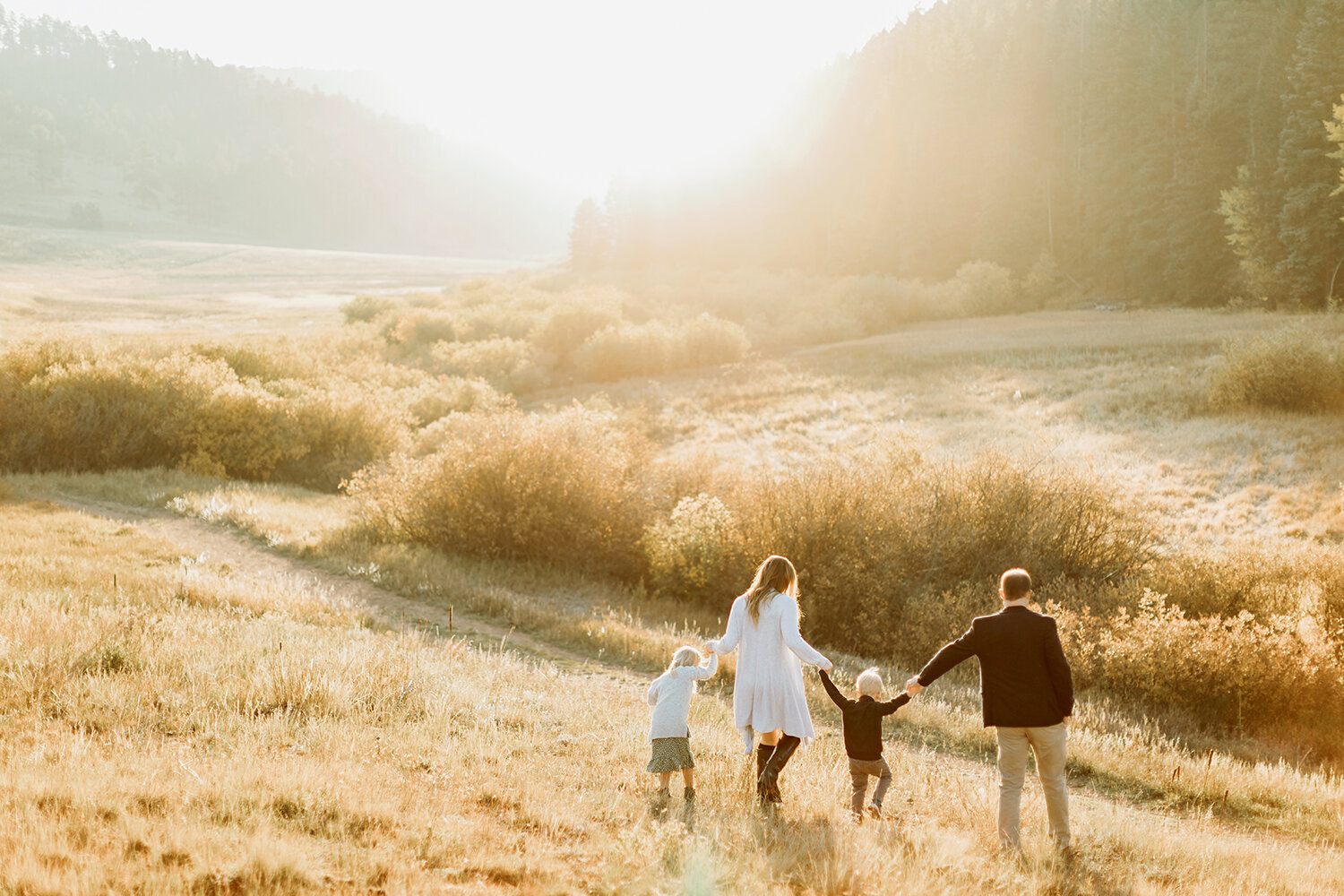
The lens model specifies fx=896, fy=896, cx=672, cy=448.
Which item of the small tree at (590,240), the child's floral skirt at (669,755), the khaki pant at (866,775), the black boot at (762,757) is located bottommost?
the khaki pant at (866,775)

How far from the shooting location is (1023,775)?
6.68 metres

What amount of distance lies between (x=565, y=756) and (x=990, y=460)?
14.4 m

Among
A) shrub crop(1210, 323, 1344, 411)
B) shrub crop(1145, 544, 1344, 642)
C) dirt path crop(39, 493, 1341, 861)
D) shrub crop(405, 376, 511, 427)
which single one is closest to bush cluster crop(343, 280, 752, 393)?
shrub crop(405, 376, 511, 427)

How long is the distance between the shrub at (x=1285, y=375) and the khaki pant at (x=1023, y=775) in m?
27.0

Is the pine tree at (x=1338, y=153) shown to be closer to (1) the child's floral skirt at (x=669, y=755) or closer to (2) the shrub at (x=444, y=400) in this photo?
(2) the shrub at (x=444, y=400)

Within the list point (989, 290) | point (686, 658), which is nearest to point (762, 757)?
point (686, 658)

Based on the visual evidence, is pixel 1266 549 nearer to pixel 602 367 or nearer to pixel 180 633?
pixel 180 633

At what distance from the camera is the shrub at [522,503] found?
18938 mm

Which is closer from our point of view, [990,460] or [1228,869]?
[1228,869]

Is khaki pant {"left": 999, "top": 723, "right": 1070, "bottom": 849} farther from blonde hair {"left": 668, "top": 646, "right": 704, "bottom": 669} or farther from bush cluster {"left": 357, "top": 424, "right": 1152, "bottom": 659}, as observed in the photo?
bush cluster {"left": 357, "top": 424, "right": 1152, "bottom": 659}

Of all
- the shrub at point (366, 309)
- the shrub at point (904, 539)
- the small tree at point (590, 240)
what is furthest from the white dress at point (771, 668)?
the small tree at point (590, 240)

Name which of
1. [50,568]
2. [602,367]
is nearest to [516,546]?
[50,568]

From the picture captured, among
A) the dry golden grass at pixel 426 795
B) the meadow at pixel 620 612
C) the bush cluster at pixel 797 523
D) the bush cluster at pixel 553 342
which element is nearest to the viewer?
the dry golden grass at pixel 426 795

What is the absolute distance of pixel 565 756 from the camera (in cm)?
777
